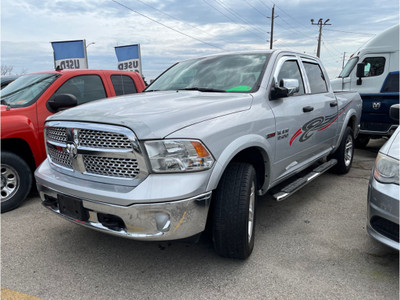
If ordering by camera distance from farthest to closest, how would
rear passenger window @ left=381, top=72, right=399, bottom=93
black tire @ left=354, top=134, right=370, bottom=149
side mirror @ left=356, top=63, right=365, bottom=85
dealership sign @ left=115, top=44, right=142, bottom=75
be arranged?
dealership sign @ left=115, top=44, right=142, bottom=75
side mirror @ left=356, top=63, right=365, bottom=85
black tire @ left=354, top=134, right=370, bottom=149
rear passenger window @ left=381, top=72, right=399, bottom=93

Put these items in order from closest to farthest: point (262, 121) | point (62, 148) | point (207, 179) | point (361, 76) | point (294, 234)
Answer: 1. point (207, 179)
2. point (62, 148)
3. point (262, 121)
4. point (294, 234)
5. point (361, 76)

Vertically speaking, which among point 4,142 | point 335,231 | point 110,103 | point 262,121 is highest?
point 110,103

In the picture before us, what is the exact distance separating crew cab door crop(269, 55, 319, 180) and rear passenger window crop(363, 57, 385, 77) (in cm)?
641

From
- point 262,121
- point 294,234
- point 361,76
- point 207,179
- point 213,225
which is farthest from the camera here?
point 361,76

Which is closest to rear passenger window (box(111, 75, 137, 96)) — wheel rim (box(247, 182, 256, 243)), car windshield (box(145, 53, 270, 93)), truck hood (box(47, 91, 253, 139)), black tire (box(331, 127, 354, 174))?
car windshield (box(145, 53, 270, 93))

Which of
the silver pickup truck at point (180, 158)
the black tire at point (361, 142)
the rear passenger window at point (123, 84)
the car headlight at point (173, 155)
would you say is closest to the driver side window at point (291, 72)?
the silver pickup truck at point (180, 158)

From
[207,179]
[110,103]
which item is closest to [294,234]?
[207,179]

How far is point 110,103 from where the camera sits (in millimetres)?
2779

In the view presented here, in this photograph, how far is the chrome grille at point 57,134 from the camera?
2580 millimetres

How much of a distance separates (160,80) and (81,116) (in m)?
1.76

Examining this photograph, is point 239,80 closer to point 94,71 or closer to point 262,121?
point 262,121

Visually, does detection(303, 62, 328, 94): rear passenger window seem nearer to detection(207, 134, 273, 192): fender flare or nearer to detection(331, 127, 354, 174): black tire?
detection(331, 127, 354, 174): black tire

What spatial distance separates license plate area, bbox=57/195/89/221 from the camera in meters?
2.36

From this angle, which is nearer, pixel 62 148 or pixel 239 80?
pixel 62 148
